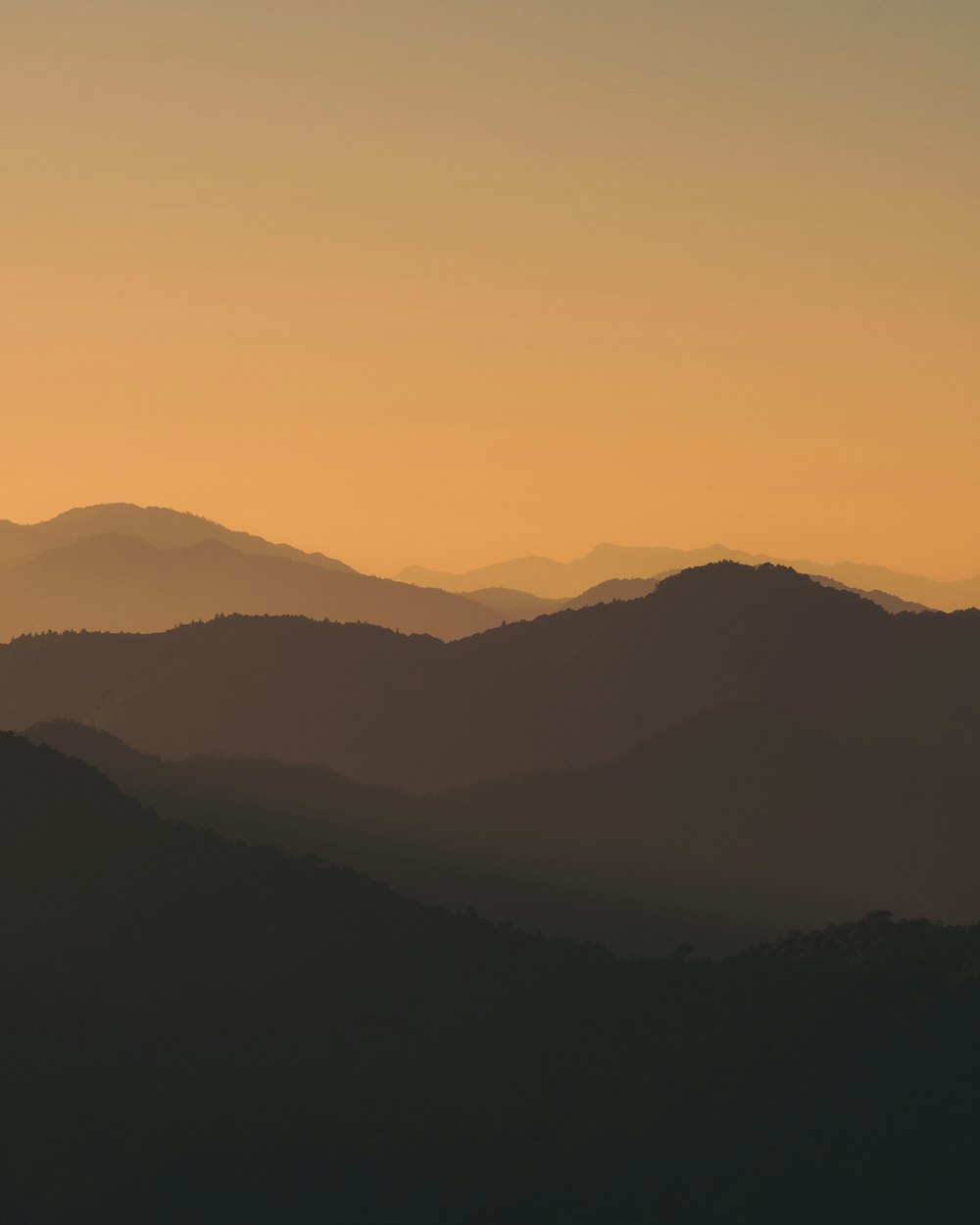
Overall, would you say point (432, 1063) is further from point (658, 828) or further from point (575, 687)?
point (575, 687)

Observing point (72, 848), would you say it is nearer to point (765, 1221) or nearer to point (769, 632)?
point (765, 1221)

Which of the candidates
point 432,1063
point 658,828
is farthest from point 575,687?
point 432,1063

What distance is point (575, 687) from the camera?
170m

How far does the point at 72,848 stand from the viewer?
2208 inches

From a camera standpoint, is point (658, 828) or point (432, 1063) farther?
point (658, 828)

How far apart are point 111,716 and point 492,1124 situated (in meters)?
156

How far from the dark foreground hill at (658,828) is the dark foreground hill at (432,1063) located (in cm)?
2462

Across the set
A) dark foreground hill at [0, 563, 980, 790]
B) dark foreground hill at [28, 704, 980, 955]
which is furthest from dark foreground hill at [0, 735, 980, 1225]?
dark foreground hill at [0, 563, 980, 790]

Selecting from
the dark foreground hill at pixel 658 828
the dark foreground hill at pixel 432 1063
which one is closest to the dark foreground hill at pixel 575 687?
the dark foreground hill at pixel 658 828

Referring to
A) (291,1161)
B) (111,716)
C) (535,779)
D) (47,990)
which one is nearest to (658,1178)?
(291,1161)

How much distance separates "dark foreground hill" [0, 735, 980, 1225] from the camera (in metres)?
37.9

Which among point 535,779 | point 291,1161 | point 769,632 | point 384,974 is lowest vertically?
point 291,1161

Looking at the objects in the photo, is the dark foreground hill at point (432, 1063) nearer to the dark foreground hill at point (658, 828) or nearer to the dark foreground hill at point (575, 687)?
the dark foreground hill at point (658, 828)

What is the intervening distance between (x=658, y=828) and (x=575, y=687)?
174 ft
